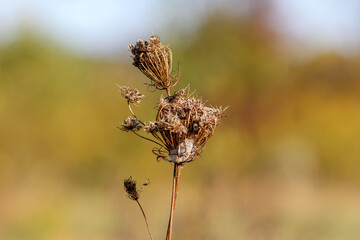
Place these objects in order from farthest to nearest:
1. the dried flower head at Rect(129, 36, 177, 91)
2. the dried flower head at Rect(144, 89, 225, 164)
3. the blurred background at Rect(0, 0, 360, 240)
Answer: the blurred background at Rect(0, 0, 360, 240)
the dried flower head at Rect(129, 36, 177, 91)
the dried flower head at Rect(144, 89, 225, 164)

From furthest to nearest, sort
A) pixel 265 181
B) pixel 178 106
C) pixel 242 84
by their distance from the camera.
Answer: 1. pixel 265 181
2. pixel 242 84
3. pixel 178 106

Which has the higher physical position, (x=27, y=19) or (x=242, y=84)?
(x=27, y=19)

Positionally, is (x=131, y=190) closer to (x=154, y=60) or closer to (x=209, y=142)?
(x=154, y=60)

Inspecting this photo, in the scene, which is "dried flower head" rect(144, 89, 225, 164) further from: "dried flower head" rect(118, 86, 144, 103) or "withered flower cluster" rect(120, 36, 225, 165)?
"dried flower head" rect(118, 86, 144, 103)

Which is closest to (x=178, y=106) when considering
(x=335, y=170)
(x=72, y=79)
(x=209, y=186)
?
(x=209, y=186)

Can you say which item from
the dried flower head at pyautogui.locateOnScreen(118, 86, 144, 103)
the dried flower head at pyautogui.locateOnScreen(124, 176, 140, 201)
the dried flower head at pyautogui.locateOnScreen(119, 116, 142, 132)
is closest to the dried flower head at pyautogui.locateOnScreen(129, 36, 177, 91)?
the dried flower head at pyautogui.locateOnScreen(118, 86, 144, 103)

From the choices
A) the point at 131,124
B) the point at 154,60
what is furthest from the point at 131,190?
the point at 154,60

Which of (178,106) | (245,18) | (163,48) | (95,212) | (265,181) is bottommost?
(178,106)

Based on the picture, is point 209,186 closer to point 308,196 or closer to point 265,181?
point 265,181
